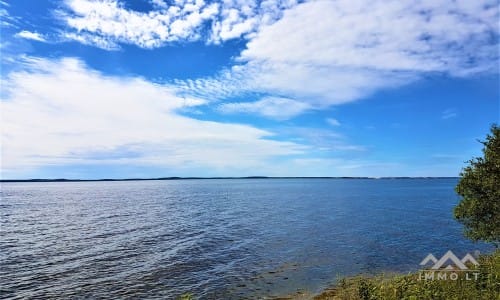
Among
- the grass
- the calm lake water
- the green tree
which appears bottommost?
the calm lake water

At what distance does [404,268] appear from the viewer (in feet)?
119

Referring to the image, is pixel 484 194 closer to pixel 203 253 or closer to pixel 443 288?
pixel 443 288

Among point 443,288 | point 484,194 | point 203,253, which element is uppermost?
point 484,194

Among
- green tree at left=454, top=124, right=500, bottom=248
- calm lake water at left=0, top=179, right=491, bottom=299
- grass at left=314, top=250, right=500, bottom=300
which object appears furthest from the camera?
calm lake water at left=0, top=179, right=491, bottom=299

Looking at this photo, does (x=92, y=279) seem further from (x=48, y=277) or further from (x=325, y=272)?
A: (x=325, y=272)

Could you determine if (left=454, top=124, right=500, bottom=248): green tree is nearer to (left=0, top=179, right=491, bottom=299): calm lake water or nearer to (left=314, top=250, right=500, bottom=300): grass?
(left=314, top=250, right=500, bottom=300): grass

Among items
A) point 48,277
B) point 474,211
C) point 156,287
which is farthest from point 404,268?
point 48,277

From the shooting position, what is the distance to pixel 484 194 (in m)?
27.1

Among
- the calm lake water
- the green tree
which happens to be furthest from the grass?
the calm lake water

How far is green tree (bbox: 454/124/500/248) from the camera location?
2608 centimetres

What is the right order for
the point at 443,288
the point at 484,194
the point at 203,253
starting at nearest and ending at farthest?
the point at 443,288 → the point at 484,194 → the point at 203,253

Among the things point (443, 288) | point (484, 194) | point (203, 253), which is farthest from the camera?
point (203, 253)

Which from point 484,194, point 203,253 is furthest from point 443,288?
point 203,253

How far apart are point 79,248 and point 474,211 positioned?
4304 centimetres
